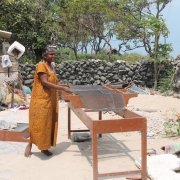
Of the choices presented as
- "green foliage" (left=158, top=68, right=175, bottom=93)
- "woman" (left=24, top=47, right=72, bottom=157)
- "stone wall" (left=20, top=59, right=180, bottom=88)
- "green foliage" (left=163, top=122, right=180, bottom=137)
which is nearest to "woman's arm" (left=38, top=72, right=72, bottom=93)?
"woman" (left=24, top=47, right=72, bottom=157)

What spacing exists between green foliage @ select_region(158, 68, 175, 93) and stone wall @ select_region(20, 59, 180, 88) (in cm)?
36

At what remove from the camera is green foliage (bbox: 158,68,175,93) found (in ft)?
40.9

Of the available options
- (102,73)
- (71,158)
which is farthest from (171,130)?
(102,73)

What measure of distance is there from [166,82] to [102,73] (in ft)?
9.34

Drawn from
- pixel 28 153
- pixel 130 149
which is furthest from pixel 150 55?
pixel 28 153

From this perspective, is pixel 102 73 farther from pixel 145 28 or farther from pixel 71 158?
pixel 71 158

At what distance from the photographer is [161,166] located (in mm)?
3910

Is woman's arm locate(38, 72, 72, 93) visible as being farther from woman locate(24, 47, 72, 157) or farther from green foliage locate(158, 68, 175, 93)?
green foliage locate(158, 68, 175, 93)

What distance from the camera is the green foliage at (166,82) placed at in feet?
40.9

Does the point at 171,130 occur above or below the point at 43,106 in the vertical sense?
below

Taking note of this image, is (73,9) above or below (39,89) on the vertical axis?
above

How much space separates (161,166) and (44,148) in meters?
1.73

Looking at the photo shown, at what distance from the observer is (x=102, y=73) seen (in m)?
13.6

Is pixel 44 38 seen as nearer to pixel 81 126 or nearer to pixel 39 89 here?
pixel 81 126
